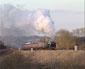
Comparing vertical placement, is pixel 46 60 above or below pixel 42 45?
below

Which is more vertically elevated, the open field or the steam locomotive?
the steam locomotive

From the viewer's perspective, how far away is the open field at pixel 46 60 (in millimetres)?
29675

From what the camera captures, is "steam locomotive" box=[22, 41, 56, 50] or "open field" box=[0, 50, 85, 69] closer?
"open field" box=[0, 50, 85, 69]

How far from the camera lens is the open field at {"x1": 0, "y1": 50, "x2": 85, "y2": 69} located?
29675 millimetres

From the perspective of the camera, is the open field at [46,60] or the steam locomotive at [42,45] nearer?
the open field at [46,60]

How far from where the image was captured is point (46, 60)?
41.4 m

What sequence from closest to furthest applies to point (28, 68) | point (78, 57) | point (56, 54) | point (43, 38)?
point (28, 68) → point (78, 57) → point (56, 54) → point (43, 38)

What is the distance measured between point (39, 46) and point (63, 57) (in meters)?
15.1

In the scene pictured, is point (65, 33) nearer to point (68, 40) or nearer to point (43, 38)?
point (68, 40)

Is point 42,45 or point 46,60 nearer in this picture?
point 46,60

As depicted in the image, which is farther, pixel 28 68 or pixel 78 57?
pixel 78 57

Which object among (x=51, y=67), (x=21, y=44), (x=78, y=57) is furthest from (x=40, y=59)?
(x=21, y=44)

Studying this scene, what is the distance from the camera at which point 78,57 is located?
40812 mm

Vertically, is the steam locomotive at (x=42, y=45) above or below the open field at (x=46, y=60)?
above
